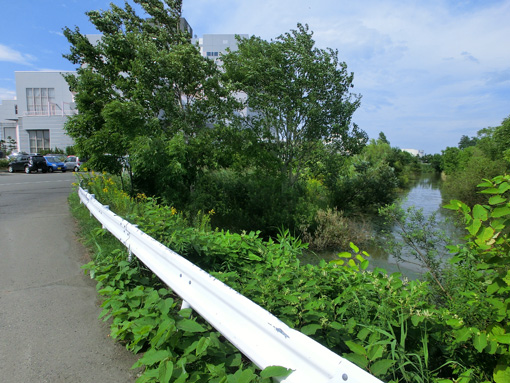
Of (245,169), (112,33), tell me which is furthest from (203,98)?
(112,33)

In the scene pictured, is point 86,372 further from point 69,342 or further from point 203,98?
point 203,98

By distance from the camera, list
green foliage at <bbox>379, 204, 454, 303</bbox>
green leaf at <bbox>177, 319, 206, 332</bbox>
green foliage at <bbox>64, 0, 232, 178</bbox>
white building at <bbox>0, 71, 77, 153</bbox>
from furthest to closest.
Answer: white building at <bbox>0, 71, 77, 153</bbox> → green foliage at <bbox>64, 0, 232, 178</bbox> → green foliage at <bbox>379, 204, 454, 303</bbox> → green leaf at <bbox>177, 319, 206, 332</bbox>

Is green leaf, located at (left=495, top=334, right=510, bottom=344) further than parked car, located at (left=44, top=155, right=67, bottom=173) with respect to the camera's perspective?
No

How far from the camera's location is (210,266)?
3.97 m

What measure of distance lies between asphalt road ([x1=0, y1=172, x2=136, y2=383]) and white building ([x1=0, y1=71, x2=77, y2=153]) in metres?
51.3

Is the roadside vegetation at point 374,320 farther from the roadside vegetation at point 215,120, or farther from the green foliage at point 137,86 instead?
the green foliage at point 137,86

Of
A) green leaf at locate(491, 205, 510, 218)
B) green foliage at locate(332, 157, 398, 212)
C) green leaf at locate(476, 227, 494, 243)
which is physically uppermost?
green leaf at locate(491, 205, 510, 218)

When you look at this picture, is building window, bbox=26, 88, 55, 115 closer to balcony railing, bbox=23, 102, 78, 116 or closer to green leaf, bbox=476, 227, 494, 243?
balcony railing, bbox=23, 102, 78, 116

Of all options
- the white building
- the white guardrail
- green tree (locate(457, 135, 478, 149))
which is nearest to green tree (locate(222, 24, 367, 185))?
the white guardrail

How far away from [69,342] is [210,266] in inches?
61.2

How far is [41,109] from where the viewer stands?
52.0 m

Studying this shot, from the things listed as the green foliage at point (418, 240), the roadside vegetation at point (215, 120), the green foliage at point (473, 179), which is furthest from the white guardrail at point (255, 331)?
the green foliage at point (473, 179)

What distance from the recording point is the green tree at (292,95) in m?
14.3

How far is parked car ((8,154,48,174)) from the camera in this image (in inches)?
1287
